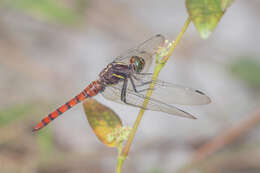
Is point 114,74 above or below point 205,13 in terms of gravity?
below

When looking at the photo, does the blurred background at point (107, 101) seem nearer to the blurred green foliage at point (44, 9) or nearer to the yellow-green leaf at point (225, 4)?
the blurred green foliage at point (44, 9)

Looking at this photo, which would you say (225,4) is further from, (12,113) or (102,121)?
(12,113)

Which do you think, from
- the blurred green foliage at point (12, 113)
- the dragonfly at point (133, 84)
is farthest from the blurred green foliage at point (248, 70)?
the blurred green foliage at point (12, 113)

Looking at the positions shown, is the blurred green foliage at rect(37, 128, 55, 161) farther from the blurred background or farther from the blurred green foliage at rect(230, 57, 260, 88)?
the blurred green foliage at rect(230, 57, 260, 88)

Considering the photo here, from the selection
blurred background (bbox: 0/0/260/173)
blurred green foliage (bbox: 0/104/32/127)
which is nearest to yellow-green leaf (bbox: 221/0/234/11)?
blurred background (bbox: 0/0/260/173)

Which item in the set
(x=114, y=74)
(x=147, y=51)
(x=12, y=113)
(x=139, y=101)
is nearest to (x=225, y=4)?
(x=139, y=101)

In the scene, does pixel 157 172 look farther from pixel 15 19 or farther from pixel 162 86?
pixel 15 19

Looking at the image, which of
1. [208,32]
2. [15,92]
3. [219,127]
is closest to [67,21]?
[15,92]

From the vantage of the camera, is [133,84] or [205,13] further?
[133,84]
